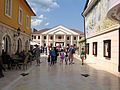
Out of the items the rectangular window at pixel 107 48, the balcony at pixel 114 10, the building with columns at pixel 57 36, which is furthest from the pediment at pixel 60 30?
the balcony at pixel 114 10

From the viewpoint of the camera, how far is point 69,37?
79.2m

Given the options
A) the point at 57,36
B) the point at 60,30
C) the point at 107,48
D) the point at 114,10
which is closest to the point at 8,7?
the point at 107,48

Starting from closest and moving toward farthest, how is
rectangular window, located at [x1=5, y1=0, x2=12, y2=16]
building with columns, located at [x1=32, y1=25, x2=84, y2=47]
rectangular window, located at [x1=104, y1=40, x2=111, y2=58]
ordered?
rectangular window, located at [x1=5, y1=0, x2=12, y2=16] < rectangular window, located at [x1=104, y1=40, x2=111, y2=58] < building with columns, located at [x1=32, y1=25, x2=84, y2=47]

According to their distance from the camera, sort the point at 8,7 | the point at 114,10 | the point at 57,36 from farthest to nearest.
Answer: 1. the point at 57,36
2. the point at 8,7
3. the point at 114,10

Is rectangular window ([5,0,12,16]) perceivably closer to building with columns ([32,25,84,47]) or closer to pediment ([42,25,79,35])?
building with columns ([32,25,84,47])

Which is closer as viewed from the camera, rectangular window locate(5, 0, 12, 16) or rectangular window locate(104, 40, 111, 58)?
rectangular window locate(5, 0, 12, 16)

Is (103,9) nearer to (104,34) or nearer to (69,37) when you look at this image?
(104,34)

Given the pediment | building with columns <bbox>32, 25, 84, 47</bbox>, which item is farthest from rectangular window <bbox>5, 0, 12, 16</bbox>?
the pediment

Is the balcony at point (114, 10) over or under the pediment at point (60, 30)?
under

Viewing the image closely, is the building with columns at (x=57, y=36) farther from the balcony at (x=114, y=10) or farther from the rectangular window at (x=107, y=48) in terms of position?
the balcony at (x=114, y=10)

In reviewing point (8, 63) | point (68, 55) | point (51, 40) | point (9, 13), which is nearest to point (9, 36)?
point (9, 13)

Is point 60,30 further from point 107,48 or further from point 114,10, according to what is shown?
point 114,10

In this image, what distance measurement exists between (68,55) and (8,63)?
865cm

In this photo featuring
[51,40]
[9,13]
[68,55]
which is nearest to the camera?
[9,13]
